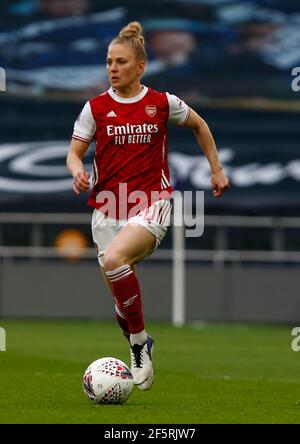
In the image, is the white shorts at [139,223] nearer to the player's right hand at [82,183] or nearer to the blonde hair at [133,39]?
the player's right hand at [82,183]

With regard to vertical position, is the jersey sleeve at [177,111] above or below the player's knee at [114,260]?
above

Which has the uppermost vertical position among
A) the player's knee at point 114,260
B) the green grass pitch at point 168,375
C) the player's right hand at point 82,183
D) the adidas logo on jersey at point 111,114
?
the adidas logo on jersey at point 111,114

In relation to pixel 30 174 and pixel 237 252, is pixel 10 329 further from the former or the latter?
pixel 30 174

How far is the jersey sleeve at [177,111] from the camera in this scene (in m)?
8.70

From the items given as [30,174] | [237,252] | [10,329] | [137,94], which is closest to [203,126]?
Result: [137,94]

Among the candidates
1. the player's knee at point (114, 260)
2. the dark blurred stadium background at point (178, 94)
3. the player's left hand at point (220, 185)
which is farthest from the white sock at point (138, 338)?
the dark blurred stadium background at point (178, 94)

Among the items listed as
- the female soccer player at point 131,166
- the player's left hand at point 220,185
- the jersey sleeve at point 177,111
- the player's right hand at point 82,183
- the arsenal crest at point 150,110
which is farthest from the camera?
the jersey sleeve at point 177,111

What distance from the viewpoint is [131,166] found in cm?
845

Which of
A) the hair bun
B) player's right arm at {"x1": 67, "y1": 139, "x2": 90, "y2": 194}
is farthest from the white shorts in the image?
the hair bun

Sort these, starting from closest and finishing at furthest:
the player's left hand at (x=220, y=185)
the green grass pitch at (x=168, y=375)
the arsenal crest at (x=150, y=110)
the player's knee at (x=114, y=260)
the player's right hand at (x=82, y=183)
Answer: the green grass pitch at (x=168, y=375) → the player's right hand at (x=82, y=183) → the player's knee at (x=114, y=260) → the player's left hand at (x=220, y=185) → the arsenal crest at (x=150, y=110)

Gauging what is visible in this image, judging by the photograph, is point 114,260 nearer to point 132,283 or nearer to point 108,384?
point 132,283

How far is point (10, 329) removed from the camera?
1831cm

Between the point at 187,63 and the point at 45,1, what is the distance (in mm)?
3132

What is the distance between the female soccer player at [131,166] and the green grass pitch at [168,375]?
68 cm
